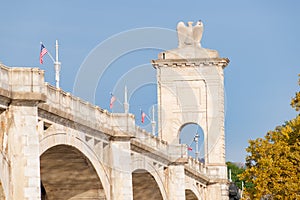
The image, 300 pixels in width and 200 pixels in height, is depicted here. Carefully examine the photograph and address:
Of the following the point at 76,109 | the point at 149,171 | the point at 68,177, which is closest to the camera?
the point at 76,109

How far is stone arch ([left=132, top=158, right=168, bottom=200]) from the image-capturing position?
69675 mm

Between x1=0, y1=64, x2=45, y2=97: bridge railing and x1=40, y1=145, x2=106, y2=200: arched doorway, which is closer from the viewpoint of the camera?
x1=0, y1=64, x2=45, y2=97: bridge railing

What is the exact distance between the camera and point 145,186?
Result: 3150 inches

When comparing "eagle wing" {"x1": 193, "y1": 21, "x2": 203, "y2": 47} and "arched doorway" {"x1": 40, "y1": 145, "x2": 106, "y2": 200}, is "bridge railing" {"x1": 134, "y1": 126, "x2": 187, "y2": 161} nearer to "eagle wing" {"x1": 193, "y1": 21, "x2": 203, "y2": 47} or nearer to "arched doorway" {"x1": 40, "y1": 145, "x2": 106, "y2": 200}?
"arched doorway" {"x1": 40, "y1": 145, "x2": 106, "y2": 200}

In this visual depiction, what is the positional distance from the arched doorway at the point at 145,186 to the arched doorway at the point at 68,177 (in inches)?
494

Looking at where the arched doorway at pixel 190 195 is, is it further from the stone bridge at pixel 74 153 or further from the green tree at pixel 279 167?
the green tree at pixel 279 167

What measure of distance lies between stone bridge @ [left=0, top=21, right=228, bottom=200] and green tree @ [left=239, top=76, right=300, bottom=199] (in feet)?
24.5

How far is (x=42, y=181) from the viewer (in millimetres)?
61688

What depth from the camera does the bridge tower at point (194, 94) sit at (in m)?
107

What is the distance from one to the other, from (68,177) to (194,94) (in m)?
47.6

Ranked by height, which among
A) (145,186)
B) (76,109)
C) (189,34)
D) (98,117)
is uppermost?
(189,34)

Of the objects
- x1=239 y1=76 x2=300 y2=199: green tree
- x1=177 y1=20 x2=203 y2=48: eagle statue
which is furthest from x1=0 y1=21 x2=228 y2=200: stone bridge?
x1=177 y1=20 x2=203 y2=48: eagle statue

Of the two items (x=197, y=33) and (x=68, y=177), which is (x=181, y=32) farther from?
(x=68, y=177)

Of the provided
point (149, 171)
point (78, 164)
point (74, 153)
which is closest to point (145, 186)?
point (149, 171)
